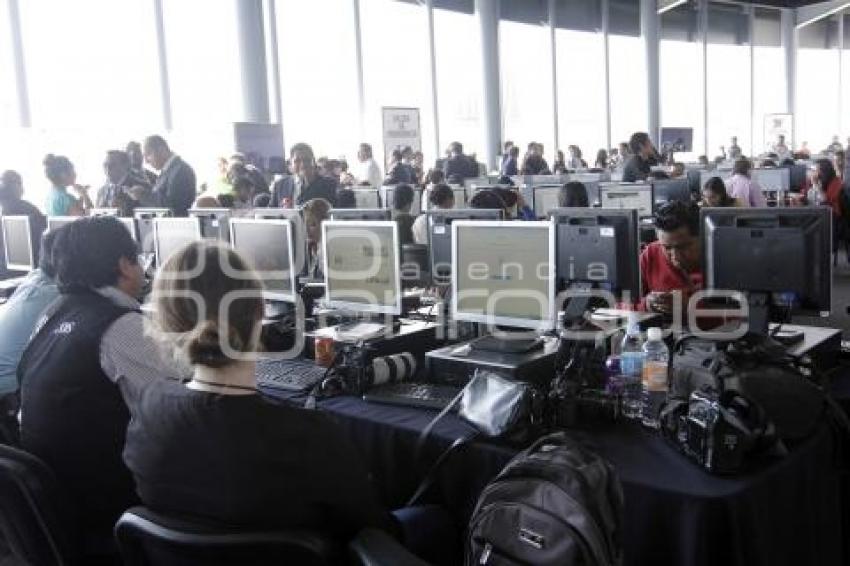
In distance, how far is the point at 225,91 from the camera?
855 cm

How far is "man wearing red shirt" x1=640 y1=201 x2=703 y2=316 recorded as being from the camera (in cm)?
291

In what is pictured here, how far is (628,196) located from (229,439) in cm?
528

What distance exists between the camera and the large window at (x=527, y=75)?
40.5ft

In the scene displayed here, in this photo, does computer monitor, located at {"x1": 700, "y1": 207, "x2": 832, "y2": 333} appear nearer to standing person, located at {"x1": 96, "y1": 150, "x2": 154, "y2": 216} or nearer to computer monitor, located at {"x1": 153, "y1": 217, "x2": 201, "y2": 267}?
computer monitor, located at {"x1": 153, "y1": 217, "x2": 201, "y2": 267}

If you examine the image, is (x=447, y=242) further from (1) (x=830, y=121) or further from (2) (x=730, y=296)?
(1) (x=830, y=121)

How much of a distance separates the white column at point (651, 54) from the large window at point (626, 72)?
2.9 inches

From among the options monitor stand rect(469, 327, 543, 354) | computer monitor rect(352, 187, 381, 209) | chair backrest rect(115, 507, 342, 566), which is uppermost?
computer monitor rect(352, 187, 381, 209)

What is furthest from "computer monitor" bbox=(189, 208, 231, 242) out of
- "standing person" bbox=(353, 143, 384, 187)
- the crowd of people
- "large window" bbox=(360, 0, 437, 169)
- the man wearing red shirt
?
"large window" bbox=(360, 0, 437, 169)

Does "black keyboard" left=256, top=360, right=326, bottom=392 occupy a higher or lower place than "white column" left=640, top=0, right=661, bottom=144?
lower

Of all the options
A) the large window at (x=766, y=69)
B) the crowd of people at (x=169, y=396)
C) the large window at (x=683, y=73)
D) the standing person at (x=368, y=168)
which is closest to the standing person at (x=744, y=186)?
the standing person at (x=368, y=168)

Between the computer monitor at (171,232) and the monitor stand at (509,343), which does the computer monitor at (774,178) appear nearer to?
the computer monitor at (171,232)

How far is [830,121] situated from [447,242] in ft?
56.7

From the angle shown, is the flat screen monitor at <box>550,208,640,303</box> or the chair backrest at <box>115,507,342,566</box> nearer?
the chair backrest at <box>115,507,342,566</box>

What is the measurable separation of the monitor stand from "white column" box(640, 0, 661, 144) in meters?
12.5
